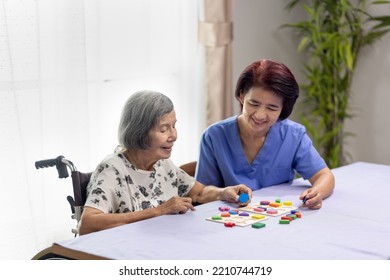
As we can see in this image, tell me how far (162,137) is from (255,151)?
624 mm

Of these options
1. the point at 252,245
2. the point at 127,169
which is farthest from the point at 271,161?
the point at 252,245

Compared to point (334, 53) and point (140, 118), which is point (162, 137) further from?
point (334, 53)

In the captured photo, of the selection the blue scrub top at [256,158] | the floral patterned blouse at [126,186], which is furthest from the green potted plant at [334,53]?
the floral patterned blouse at [126,186]

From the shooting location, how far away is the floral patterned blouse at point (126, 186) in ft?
8.25

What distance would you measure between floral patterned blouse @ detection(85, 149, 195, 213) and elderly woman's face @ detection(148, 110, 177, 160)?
10 centimetres

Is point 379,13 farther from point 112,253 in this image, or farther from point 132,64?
point 112,253

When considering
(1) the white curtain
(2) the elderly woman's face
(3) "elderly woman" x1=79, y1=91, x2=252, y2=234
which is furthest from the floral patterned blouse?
(1) the white curtain

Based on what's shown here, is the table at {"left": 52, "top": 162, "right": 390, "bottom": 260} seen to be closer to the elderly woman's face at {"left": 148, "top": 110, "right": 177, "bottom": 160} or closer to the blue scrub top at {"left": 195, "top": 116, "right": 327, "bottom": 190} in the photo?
the elderly woman's face at {"left": 148, "top": 110, "right": 177, "bottom": 160}

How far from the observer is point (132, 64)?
393cm

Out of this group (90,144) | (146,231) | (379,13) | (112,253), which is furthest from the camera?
(379,13)

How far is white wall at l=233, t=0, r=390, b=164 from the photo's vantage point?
4645mm

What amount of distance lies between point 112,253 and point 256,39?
2.88 metres

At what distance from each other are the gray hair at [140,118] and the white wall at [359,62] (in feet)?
6.82

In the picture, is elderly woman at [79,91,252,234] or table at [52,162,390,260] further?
elderly woman at [79,91,252,234]
